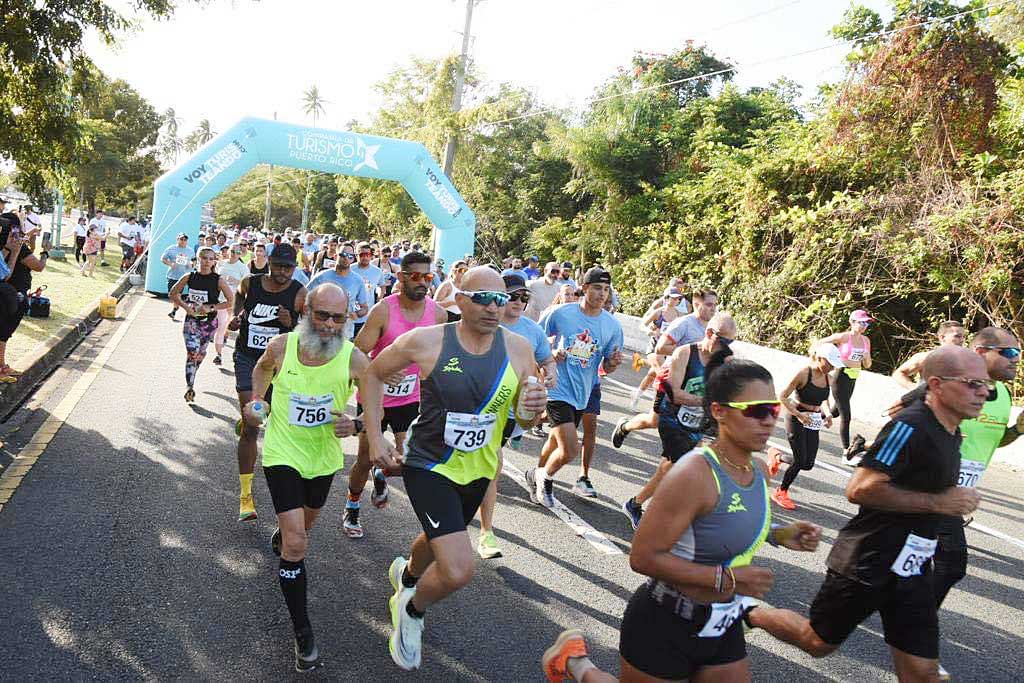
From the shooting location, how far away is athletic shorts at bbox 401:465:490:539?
3684mm

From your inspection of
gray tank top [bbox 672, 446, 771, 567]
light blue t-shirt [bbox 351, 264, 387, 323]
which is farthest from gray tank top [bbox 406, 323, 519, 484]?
light blue t-shirt [bbox 351, 264, 387, 323]

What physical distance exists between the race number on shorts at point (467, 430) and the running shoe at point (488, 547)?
5.70 ft

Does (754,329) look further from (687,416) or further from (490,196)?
(490,196)

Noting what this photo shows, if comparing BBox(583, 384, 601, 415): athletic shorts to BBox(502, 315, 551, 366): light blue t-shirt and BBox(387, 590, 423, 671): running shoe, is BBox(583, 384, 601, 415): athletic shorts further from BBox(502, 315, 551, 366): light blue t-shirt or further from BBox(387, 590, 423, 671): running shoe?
BBox(387, 590, 423, 671): running shoe

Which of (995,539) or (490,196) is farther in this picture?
(490,196)

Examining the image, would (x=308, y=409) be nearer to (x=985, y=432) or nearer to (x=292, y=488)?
(x=292, y=488)

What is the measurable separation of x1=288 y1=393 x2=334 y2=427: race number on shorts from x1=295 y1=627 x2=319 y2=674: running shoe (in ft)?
3.36

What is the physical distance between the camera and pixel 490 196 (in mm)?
37562

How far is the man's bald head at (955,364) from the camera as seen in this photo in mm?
3371

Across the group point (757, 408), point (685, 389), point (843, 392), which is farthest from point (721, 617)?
point (843, 392)

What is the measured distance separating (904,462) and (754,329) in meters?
15.0

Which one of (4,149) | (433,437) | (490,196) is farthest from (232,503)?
(490,196)

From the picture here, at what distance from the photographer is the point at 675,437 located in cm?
604

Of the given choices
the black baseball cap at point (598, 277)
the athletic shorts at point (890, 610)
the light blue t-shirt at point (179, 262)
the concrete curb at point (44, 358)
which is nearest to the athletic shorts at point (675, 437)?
the black baseball cap at point (598, 277)
